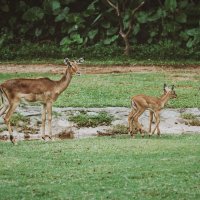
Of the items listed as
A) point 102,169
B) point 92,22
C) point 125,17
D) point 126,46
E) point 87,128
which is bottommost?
point 87,128

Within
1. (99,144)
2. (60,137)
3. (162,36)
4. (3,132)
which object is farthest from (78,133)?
(162,36)

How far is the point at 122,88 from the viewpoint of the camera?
2028 cm

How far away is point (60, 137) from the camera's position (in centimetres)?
1566

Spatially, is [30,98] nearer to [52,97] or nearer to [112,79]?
[52,97]

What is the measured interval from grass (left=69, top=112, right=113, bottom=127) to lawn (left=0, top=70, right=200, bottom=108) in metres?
0.94

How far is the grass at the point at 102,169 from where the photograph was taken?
32.0 feet

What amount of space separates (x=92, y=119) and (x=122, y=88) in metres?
3.79

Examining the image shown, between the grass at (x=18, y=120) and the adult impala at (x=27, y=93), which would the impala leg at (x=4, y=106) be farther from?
the grass at (x=18, y=120)

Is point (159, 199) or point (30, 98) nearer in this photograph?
point (159, 199)

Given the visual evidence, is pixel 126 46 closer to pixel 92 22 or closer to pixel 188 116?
pixel 92 22

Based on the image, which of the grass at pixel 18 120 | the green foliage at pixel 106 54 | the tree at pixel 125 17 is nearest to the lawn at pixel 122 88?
the grass at pixel 18 120

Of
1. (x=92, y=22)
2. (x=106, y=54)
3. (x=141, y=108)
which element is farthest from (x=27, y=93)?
(x=92, y=22)

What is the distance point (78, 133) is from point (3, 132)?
1492 millimetres

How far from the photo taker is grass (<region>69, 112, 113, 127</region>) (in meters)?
16.4
